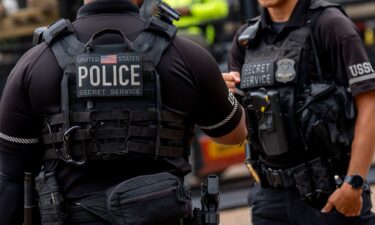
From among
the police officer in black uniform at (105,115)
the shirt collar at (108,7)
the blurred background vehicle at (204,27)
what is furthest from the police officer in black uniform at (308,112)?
the blurred background vehicle at (204,27)

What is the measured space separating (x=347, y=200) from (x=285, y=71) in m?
0.63

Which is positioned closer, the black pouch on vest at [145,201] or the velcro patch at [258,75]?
the black pouch on vest at [145,201]

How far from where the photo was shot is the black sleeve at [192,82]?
9.06 ft

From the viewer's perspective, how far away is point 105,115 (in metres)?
2.72

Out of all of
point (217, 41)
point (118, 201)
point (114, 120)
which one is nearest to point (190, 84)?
point (114, 120)

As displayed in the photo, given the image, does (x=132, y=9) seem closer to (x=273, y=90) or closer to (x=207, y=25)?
(x=273, y=90)

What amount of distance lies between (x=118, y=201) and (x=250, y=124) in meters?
1.28

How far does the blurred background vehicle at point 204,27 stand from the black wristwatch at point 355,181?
326cm

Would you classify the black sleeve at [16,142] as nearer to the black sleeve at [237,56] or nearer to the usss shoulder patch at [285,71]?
the usss shoulder patch at [285,71]

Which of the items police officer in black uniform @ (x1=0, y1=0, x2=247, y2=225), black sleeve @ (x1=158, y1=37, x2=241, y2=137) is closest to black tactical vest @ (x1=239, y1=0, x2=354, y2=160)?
black sleeve @ (x1=158, y1=37, x2=241, y2=137)

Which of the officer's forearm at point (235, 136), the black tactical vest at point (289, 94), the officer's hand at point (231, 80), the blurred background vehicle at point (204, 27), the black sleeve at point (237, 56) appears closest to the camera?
the officer's forearm at point (235, 136)

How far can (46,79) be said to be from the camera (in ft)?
8.88

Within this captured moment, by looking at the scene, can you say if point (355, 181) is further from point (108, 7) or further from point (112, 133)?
point (108, 7)

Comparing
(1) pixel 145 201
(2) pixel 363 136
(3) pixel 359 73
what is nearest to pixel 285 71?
(3) pixel 359 73
